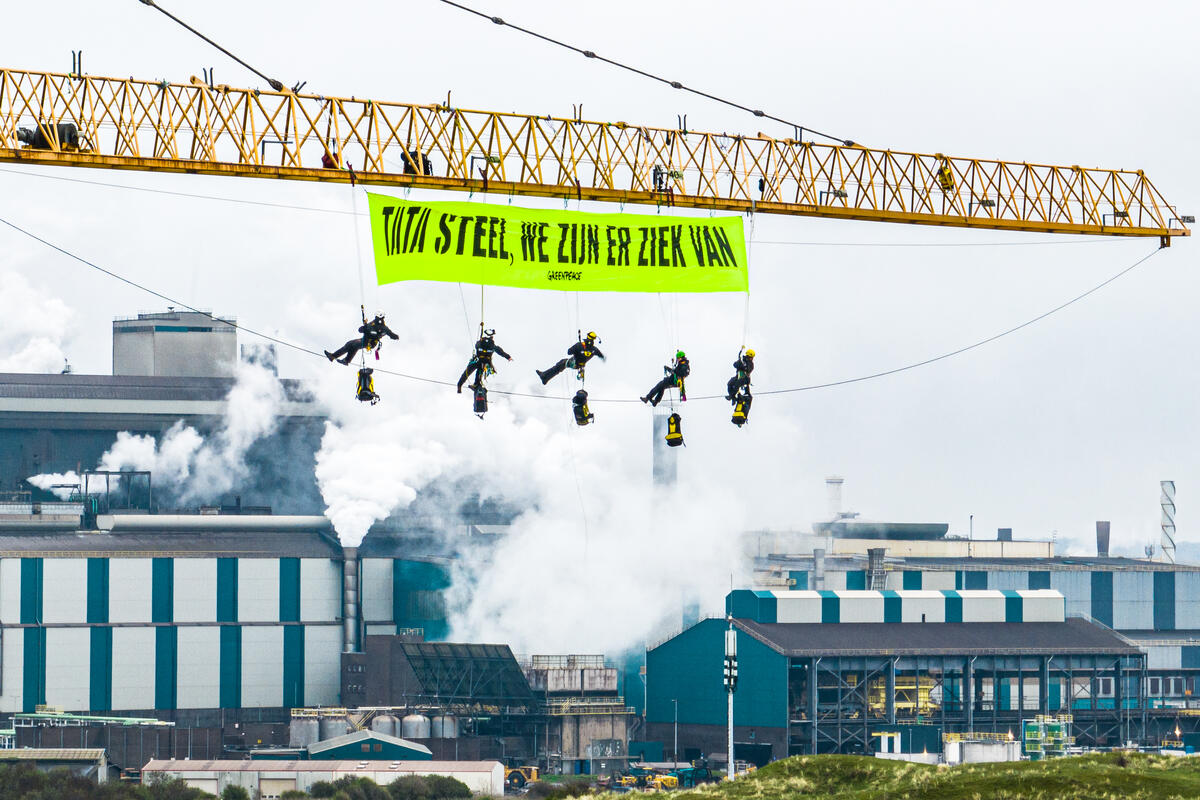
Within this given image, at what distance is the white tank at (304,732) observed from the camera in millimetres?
79312

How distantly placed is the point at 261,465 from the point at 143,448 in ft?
23.3

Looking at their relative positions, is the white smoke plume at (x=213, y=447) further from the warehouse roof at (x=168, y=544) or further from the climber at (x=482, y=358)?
the climber at (x=482, y=358)

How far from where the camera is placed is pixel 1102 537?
139 metres

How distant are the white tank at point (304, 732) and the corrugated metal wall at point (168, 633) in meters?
9.35

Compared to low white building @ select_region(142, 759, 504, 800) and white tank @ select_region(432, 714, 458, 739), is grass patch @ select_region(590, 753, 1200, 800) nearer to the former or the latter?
low white building @ select_region(142, 759, 504, 800)

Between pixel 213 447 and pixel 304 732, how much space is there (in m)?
33.4

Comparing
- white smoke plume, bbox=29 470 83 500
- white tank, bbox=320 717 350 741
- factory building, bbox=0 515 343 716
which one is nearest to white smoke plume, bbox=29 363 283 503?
white smoke plume, bbox=29 470 83 500

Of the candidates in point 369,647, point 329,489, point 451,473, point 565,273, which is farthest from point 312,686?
point 565,273

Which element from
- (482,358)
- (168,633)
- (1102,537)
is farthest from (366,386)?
(1102,537)

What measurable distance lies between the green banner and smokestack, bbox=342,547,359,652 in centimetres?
5185

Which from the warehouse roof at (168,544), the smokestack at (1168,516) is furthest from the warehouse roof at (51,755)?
the smokestack at (1168,516)

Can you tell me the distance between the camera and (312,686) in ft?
296

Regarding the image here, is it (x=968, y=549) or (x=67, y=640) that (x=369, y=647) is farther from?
(x=968, y=549)

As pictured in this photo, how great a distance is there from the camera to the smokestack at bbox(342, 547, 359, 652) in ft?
296
